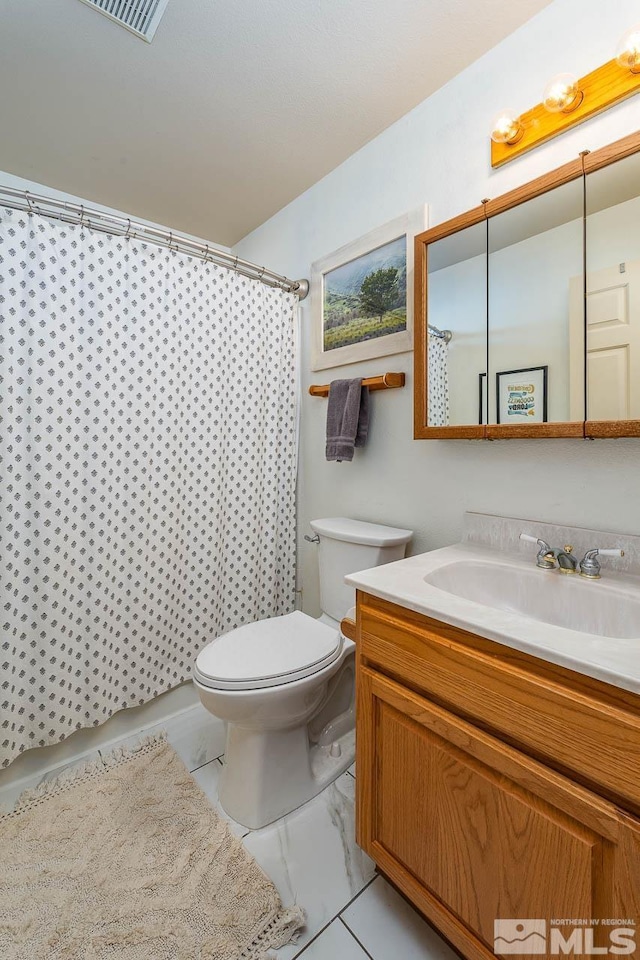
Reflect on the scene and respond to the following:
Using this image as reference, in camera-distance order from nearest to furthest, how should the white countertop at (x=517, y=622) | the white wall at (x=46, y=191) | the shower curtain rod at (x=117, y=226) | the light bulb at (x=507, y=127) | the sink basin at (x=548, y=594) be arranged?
the white countertop at (x=517, y=622), the sink basin at (x=548, y=594), the light bulb at (x=507, y=127), the shower curtain rod at (x=117, y=226), the white wall at (x=46, y=191)

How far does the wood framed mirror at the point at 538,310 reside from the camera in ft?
3.34

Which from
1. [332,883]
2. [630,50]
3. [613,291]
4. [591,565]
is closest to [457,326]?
[613,291]

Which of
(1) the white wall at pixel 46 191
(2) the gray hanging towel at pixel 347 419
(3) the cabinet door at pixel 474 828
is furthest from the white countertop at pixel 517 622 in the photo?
(1) the white wall at pixel 46 191

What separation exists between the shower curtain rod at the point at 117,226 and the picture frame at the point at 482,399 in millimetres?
1089

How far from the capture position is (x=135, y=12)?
1185mm

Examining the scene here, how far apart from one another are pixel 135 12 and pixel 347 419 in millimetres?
1330

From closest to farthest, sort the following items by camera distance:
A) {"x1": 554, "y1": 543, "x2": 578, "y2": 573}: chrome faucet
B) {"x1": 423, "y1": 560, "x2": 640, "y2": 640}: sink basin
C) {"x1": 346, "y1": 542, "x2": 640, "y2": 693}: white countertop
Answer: {"x1": 346, "y1": 542, "x2": 640, "y2": 693}: white countertop < {"x1": 423, "y1": 560, "x2": 640, "y2": 640}: sink basin < {"x1": 554, "y1": 543, "x2": 578, "y2": 573}: chrome faucet

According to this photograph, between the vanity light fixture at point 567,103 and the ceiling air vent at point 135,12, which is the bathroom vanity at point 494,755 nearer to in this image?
the vanity light fixture at point 567,103

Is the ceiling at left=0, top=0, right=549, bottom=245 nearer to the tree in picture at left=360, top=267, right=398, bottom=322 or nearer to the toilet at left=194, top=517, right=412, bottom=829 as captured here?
the tree in picture at left=360, top=267, right=398, bottom=322

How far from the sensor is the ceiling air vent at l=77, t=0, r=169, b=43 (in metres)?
1.16

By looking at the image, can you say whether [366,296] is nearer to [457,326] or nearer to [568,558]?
[457,326]

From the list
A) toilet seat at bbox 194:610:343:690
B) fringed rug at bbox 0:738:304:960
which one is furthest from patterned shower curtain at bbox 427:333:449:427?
fringed rug at bbox 0:738:304:960

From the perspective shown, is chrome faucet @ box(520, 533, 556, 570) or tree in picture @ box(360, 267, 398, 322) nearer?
chrome faucet @ box(520, 533, 556, 570)

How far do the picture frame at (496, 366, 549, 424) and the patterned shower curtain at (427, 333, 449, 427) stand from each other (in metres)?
0.17
